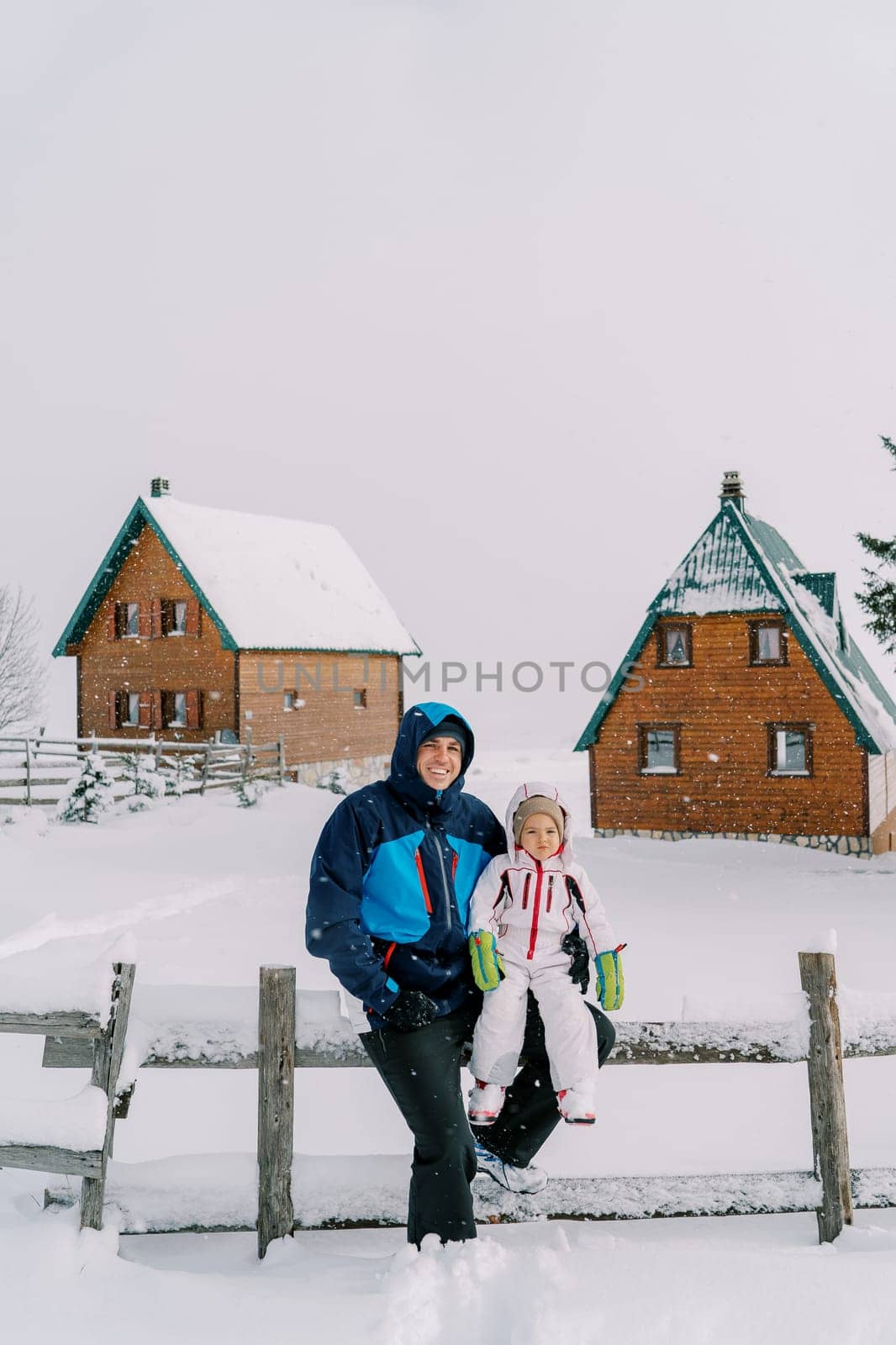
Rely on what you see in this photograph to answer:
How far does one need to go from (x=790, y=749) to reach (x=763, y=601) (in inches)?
132

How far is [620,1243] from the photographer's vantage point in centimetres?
416

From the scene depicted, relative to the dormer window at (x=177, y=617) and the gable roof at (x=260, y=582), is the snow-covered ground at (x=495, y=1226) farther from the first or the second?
the dormer window at (x=177, y=617)

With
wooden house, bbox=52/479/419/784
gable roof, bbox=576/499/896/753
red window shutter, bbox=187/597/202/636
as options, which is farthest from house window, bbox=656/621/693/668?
red window shutter, bbox=187/597/202/636

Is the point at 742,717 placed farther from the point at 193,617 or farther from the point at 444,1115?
the point at 444,1115

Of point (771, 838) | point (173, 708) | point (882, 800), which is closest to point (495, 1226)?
point (771, 838)

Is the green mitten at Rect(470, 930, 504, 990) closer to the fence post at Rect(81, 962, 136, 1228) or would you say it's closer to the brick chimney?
the fence post at Rect(81, 962, 136, 1228)

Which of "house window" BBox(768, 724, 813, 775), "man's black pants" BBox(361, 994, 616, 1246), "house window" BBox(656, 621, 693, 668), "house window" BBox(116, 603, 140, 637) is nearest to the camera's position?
"man's black pants" BBox(361, 994, 616, 1246)

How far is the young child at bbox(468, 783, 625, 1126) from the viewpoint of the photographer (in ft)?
14.1

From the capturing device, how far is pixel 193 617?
3077cm

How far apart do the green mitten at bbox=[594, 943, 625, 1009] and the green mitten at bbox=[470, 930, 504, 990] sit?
1.50 ft

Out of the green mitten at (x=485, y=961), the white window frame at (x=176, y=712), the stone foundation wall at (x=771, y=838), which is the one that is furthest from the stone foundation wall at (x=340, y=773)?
the green mitten at (x=485, y=961)

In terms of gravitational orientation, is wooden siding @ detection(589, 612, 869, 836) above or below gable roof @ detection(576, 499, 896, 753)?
below

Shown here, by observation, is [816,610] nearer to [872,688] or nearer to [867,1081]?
[872,688]

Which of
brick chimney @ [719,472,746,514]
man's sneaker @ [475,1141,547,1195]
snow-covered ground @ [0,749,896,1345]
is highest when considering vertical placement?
brick chimney @ [719,472,746,514]
